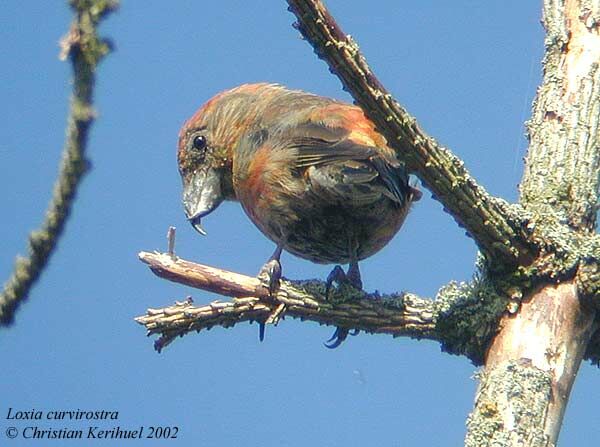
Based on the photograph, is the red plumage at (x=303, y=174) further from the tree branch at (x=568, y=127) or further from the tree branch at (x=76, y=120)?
the tree branch at (x=76, y=120)

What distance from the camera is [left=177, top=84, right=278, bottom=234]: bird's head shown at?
4.59 metres

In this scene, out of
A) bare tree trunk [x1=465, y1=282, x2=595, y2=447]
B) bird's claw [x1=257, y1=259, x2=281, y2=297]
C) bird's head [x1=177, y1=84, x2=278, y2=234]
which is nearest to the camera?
bare tree trunk [x1=465, y1=282, x2=595, y2=447]

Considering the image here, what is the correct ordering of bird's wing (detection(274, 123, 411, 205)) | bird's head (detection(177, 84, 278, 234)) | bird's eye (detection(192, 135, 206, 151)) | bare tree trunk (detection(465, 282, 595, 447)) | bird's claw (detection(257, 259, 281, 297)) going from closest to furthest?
bare tree trunk (detection(465, 282, 595, 447))
bird's claw (detection(257, 259, 281, 297))
bird's wing (detection(274, 123, 411, 205))
bird's head (detection(177, 84, 278, 234))
bird's eye (detection(192, 135, 206, 151))

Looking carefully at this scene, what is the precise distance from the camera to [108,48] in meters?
1.17

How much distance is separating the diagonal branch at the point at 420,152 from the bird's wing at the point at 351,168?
0.97 metres

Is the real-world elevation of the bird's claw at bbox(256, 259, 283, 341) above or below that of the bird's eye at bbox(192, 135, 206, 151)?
below

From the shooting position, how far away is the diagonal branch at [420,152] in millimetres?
2309

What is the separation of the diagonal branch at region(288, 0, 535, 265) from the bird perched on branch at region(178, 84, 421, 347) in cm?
77

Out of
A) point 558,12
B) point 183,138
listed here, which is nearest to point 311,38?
point 558,12

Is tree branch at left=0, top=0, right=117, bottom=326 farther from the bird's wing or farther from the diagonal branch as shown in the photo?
the bird's wing

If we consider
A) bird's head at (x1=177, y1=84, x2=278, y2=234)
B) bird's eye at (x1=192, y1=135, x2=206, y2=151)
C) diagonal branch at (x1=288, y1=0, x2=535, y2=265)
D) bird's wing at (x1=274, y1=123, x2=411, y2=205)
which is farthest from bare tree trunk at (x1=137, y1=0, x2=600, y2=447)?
bird's eye at (x1=192, y1=135, x2=206, y2=151)

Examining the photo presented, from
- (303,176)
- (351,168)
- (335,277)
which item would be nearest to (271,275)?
(335,277)

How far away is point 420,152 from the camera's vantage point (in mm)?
2574

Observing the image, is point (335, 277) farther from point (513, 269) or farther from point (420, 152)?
point (420, 152)
